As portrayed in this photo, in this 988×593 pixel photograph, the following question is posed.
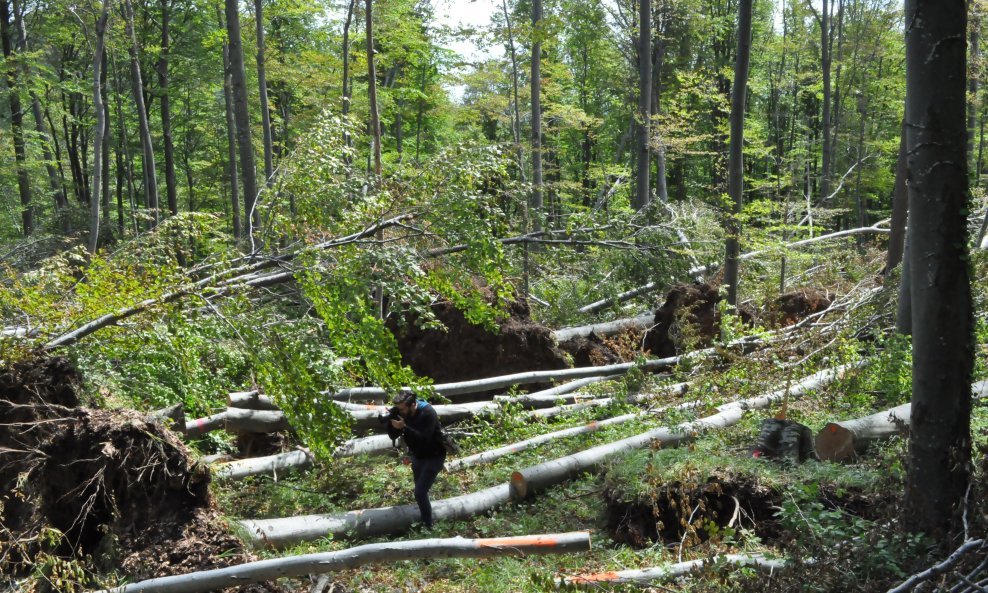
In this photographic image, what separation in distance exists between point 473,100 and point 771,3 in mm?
16257

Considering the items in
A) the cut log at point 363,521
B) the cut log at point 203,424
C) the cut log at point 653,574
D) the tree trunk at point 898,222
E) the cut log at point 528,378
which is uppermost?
the tree trunk at point 898,222

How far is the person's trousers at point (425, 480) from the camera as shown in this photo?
23.9ft

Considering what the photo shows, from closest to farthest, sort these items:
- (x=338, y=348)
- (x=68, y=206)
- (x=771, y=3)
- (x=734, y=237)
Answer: (x=338, y=348)
(x=734, y=237)
(x=68, y=206)
(x=771, y=3)

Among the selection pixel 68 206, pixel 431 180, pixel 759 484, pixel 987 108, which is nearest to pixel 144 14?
pixel 68 206

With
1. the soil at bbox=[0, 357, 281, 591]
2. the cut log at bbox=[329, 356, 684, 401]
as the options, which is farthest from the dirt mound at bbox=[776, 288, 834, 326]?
the soil at bbox=[0, 357, 281, 591]

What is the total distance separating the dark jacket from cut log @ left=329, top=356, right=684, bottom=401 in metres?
2.78

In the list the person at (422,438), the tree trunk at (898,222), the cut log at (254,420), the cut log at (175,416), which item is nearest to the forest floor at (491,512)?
the person at (422,438)

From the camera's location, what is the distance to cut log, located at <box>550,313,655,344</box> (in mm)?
13008

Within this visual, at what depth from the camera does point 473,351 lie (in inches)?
480

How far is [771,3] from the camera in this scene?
3322 cm

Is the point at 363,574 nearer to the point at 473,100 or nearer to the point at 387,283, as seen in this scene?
the point at 387,283

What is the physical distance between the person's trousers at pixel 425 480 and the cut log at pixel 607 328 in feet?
19.1

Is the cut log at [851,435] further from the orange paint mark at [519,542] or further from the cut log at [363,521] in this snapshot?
the cut log at [363,521]

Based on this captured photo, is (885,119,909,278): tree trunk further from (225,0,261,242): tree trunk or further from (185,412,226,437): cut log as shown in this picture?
(225,0,261,242): tree trunk
